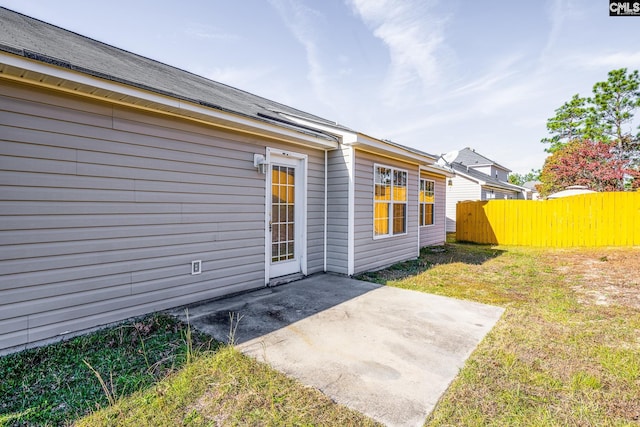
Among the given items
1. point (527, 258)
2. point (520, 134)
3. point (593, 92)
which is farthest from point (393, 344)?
point (593, 92)

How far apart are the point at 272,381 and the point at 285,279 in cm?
308

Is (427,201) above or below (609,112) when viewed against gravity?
below

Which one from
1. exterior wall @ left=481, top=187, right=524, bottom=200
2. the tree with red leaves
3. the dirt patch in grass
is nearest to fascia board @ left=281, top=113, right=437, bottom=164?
the dirt patch in grass

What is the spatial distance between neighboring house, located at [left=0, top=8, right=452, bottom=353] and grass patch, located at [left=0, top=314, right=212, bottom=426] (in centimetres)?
35

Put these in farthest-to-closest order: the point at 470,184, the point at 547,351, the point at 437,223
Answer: the point at 470,184
the point at 437,223
the point at 547,351

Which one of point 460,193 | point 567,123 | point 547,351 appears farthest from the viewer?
point 567,123

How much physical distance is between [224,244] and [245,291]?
33.9 inches

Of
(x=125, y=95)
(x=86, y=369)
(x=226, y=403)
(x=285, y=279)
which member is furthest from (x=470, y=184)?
(x=86, y=369)

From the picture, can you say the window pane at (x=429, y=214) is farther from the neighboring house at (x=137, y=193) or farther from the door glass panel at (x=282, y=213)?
the door glass panel at (x=282, y=213)

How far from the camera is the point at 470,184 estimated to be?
17.2 m

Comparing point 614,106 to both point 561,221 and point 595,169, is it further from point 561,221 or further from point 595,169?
point 561,221

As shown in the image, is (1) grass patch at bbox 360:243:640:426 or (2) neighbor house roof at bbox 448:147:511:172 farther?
(2) neighbor house roof at bbox 448:147:511:172

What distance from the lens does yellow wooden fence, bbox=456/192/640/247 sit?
9750 mm

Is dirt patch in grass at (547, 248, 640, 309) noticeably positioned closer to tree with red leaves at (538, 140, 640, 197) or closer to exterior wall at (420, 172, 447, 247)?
exterior wall at (420, 172, 447, 247)
